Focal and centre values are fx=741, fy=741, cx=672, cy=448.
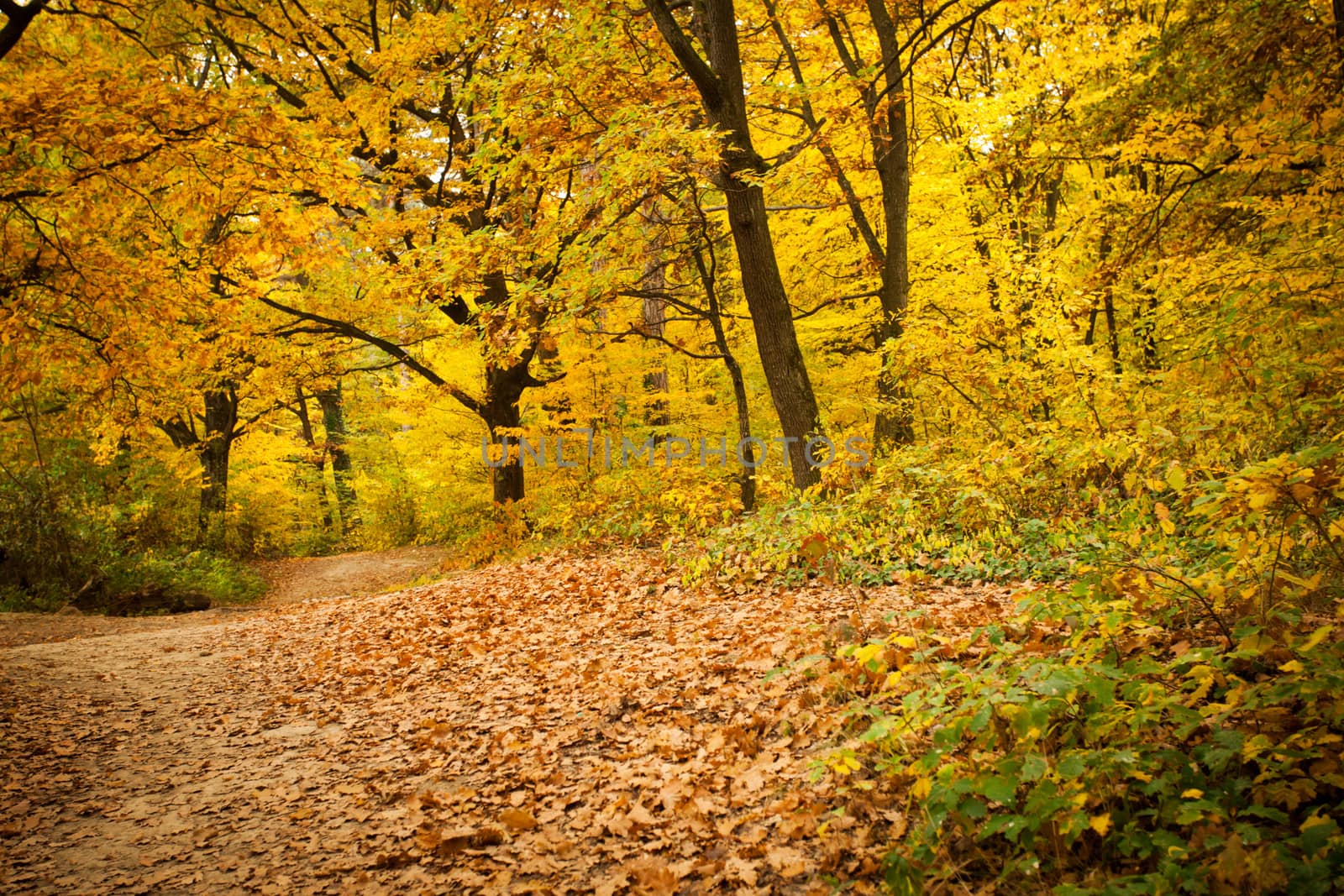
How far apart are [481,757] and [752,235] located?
6.12 metres

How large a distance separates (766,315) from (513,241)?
3940 millimetres

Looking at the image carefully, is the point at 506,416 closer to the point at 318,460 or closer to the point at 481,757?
the point at 481,757

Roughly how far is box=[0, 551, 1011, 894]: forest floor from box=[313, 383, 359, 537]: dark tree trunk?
58.4 ft

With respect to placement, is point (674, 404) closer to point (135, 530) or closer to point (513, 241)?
point (513, 241)

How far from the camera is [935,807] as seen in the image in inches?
104

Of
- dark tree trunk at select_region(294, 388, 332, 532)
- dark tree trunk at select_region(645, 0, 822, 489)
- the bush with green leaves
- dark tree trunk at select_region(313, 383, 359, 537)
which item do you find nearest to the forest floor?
the bush with green leaves

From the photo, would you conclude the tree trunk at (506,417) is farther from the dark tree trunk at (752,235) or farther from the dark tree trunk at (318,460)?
the dark tree trunk at (318,460)

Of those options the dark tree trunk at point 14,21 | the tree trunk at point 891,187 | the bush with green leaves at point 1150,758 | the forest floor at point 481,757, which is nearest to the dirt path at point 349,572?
the forest floor at point 481,757

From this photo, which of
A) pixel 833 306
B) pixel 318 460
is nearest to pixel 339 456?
pixel 318 460

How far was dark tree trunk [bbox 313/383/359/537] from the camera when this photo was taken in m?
24.9

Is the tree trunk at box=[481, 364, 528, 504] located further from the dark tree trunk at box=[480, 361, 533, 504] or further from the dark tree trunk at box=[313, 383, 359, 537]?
the dark tree trunk at box=[313, 383, 359, 537]

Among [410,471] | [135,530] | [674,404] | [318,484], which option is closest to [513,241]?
[674,404]

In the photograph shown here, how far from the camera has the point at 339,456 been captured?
86.8 ft

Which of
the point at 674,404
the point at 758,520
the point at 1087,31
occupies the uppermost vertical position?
the point at 1087,31
